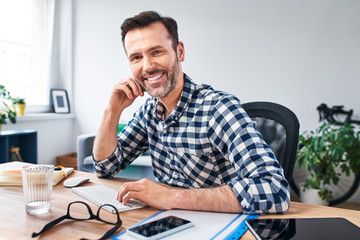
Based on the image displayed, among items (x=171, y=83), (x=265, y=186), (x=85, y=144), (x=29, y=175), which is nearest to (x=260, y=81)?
(x=85, y=144)

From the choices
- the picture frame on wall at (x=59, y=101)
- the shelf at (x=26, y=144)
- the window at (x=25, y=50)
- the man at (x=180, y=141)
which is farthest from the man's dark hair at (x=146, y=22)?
the picture frame on wall at (x=59, y=101)

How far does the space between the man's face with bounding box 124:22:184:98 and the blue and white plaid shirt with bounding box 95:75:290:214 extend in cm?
8

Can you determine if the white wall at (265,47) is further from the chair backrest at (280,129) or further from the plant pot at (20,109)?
the chair backrest at (280,129)

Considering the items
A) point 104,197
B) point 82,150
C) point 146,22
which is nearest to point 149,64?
point 146,22

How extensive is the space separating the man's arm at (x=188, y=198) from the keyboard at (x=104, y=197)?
3 cm

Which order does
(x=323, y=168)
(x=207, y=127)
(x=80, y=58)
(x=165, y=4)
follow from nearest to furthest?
(x=207, y=127) < (x=323, y=168) < (x=165, y=4) < (x=80, y=58)

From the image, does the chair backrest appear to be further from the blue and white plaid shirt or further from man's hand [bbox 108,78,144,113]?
man's hand [bbox 108,78,144,113]

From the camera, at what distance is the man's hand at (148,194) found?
0.83 metres

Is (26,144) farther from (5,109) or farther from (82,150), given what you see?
(82,150)

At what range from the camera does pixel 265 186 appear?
0.81m

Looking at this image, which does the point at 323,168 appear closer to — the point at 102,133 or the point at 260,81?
the point at 260,81

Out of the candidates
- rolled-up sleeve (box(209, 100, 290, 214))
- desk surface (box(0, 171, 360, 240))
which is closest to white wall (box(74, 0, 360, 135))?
rolled-up sleeve (box(209, 100, 290, 214))

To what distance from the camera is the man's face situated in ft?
3.82

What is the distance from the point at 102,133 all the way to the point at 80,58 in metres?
2.85
